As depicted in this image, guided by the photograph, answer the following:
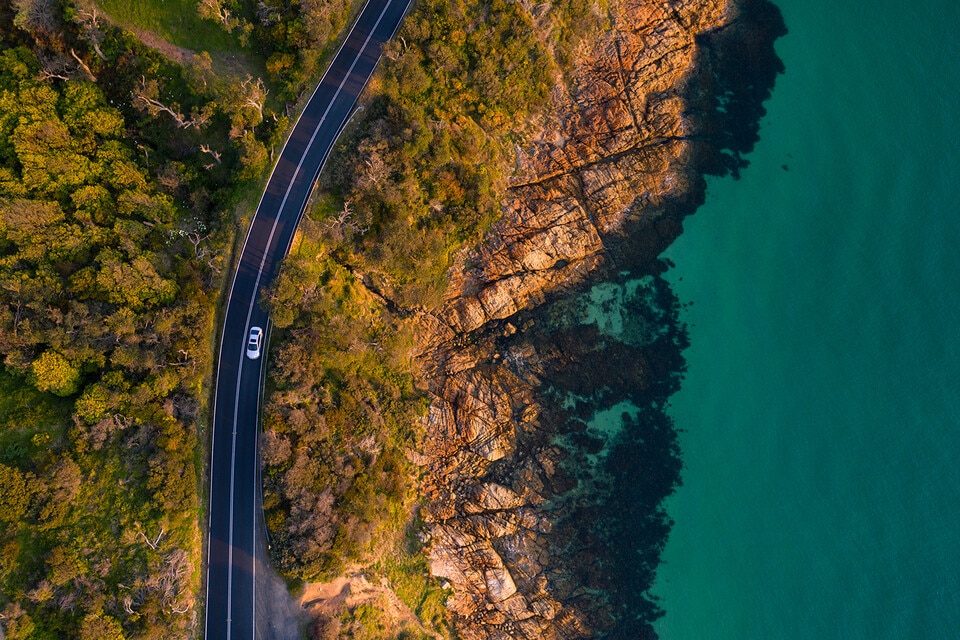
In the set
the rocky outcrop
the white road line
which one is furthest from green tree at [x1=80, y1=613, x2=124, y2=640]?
the rocky outcrop

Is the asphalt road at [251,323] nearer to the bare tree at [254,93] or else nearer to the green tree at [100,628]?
the bare tree at [254,93]

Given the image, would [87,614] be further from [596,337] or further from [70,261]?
[596,337]

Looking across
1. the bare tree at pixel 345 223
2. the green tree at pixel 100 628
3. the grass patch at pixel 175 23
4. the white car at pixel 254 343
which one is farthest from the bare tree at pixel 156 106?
the green tree at pixel 100 628

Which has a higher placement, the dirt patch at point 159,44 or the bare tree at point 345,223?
the dirt patch at point 159,44

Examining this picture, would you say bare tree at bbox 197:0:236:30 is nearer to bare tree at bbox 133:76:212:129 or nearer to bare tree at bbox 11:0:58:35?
bare tree at bbox 133:76:212:129

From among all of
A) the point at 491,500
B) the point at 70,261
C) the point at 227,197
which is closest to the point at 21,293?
the point at 70,261

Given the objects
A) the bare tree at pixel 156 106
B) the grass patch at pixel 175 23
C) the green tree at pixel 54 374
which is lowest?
the green tree at pixel 54 374
